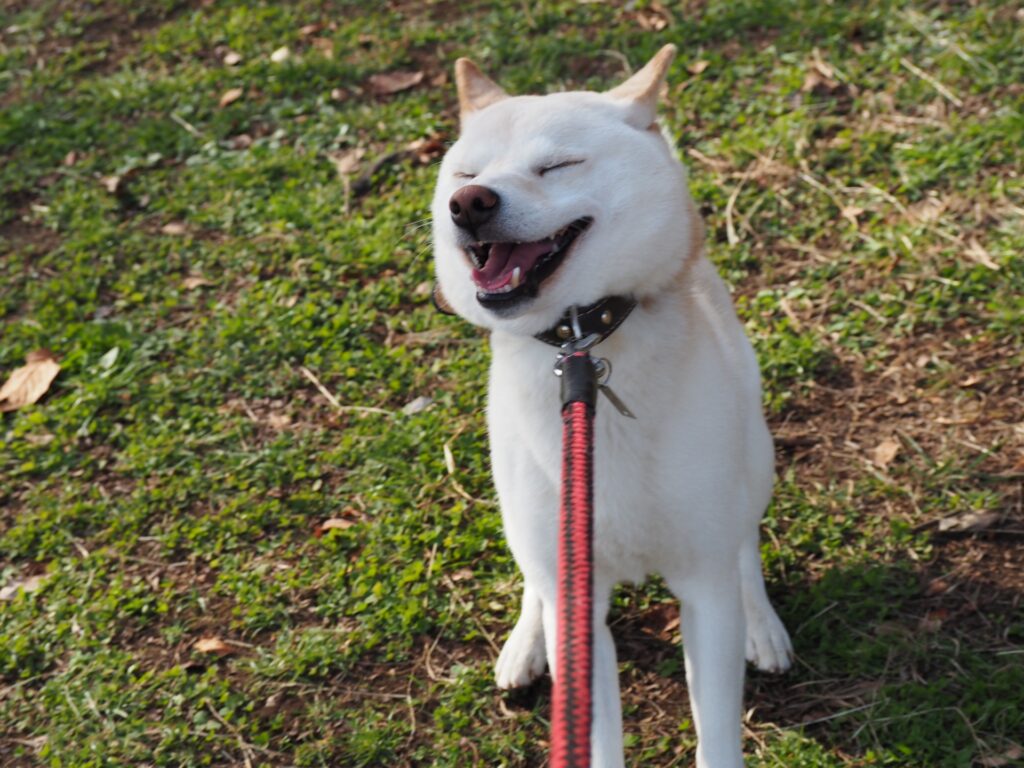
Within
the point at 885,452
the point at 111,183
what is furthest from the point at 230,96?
the point at 885,452

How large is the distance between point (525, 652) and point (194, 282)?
2571mm

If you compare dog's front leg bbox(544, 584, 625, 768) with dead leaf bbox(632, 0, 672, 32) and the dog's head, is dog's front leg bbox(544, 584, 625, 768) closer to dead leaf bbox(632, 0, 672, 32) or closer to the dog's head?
the dog's head

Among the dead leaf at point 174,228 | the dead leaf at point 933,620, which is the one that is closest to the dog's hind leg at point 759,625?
the dead leaf at point 933,620

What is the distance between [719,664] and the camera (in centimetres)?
255

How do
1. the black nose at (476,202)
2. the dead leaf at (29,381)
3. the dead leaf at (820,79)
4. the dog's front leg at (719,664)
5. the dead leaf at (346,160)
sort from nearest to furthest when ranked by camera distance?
the black nose at (476,202), the dog's front leg at (719,664), the dead leaf at (29,381), the dead leaf at (820,79), the dead leaf at (346,160)

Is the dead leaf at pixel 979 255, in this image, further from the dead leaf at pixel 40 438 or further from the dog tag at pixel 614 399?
the dead leaf at pixel 40 438

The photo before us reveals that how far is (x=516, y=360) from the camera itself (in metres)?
2.51

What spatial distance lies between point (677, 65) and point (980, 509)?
2.86 meters

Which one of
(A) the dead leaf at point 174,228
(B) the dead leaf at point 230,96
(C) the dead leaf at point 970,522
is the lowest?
(A) the dead leaf at point 174,228

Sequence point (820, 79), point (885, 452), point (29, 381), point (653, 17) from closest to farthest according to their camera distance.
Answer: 1. point (885, 452)
2. point (29, 381)
3. point (820, 79)
4. point (653, 17)

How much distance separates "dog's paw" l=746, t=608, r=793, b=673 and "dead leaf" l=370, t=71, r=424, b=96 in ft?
11.8

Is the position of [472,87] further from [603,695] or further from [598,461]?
[603,695]

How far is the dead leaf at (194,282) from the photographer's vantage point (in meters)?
4.88

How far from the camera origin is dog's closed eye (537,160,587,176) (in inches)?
92.1
